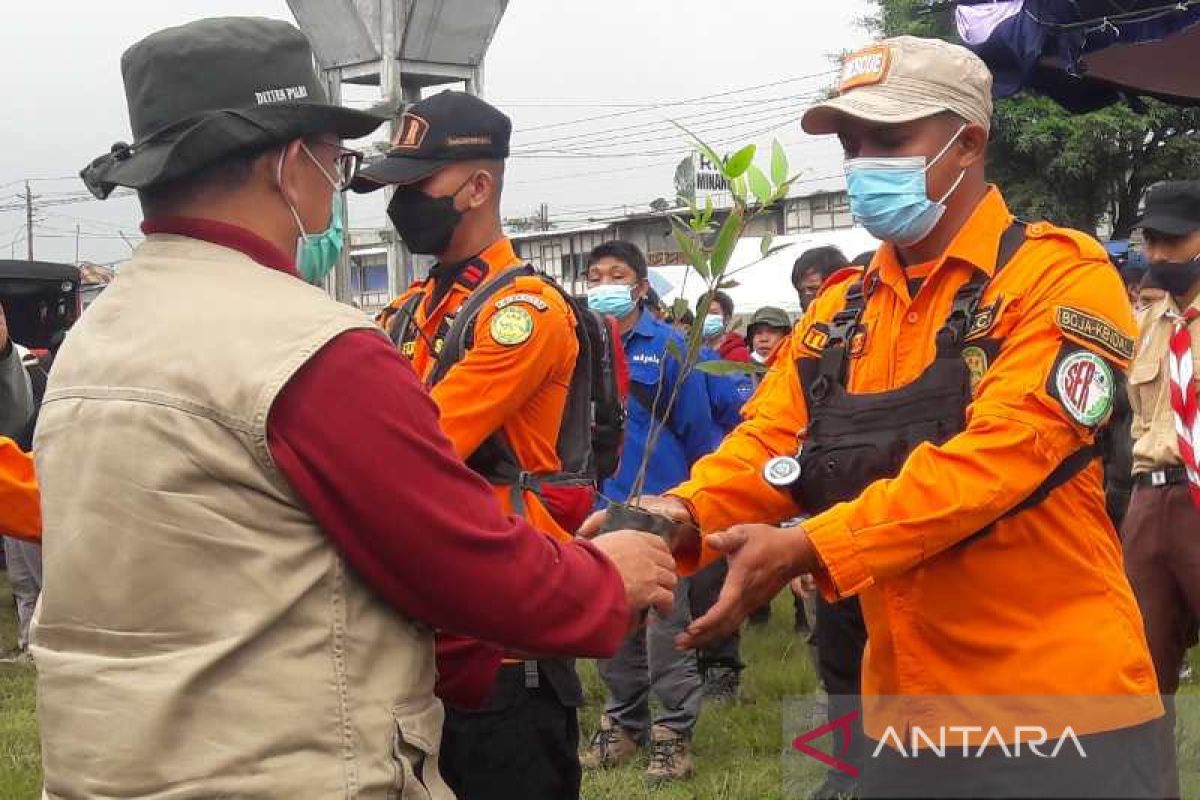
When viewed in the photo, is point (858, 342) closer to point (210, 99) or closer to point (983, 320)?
point (983, 320)

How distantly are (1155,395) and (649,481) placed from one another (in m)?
2.39

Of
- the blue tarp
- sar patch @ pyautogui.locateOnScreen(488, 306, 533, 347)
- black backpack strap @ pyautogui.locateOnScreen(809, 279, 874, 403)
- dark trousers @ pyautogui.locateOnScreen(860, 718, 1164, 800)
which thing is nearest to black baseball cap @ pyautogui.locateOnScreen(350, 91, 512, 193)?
sar patch @ pyautogui.locateOnScreen(488, 306, 533, 347)

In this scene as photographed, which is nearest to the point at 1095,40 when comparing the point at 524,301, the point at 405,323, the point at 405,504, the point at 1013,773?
the point at 524,301

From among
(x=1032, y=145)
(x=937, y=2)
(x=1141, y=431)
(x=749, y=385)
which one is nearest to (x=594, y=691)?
(x=749, y=385)

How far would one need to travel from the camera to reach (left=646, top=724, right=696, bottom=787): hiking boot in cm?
621

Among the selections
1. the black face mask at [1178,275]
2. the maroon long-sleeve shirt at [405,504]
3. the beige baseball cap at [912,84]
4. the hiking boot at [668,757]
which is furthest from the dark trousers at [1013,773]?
the hiking boot at [668,757]

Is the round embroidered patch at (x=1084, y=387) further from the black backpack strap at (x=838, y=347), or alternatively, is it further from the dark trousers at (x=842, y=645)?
the dark trousers at (x=842, y=645)

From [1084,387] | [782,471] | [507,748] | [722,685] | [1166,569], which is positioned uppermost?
[1084,387]

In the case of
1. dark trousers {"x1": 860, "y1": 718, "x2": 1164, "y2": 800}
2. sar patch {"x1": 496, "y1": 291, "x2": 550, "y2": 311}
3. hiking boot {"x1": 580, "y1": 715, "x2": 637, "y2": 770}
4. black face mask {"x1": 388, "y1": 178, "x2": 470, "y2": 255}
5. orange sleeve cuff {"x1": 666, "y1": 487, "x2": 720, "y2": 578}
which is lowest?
hiking boot {"x1": 580, "y1": 715, "x2": 637, "y2": 770}

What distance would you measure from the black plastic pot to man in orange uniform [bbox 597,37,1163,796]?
14 cm

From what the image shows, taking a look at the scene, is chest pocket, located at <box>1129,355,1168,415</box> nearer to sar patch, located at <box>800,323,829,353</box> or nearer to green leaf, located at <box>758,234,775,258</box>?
sar patch, located at <box>800,323,829,353</box>

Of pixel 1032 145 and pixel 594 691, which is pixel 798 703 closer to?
pixel 594 691

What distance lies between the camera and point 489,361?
3668mm

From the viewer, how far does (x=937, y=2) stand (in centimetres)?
541
